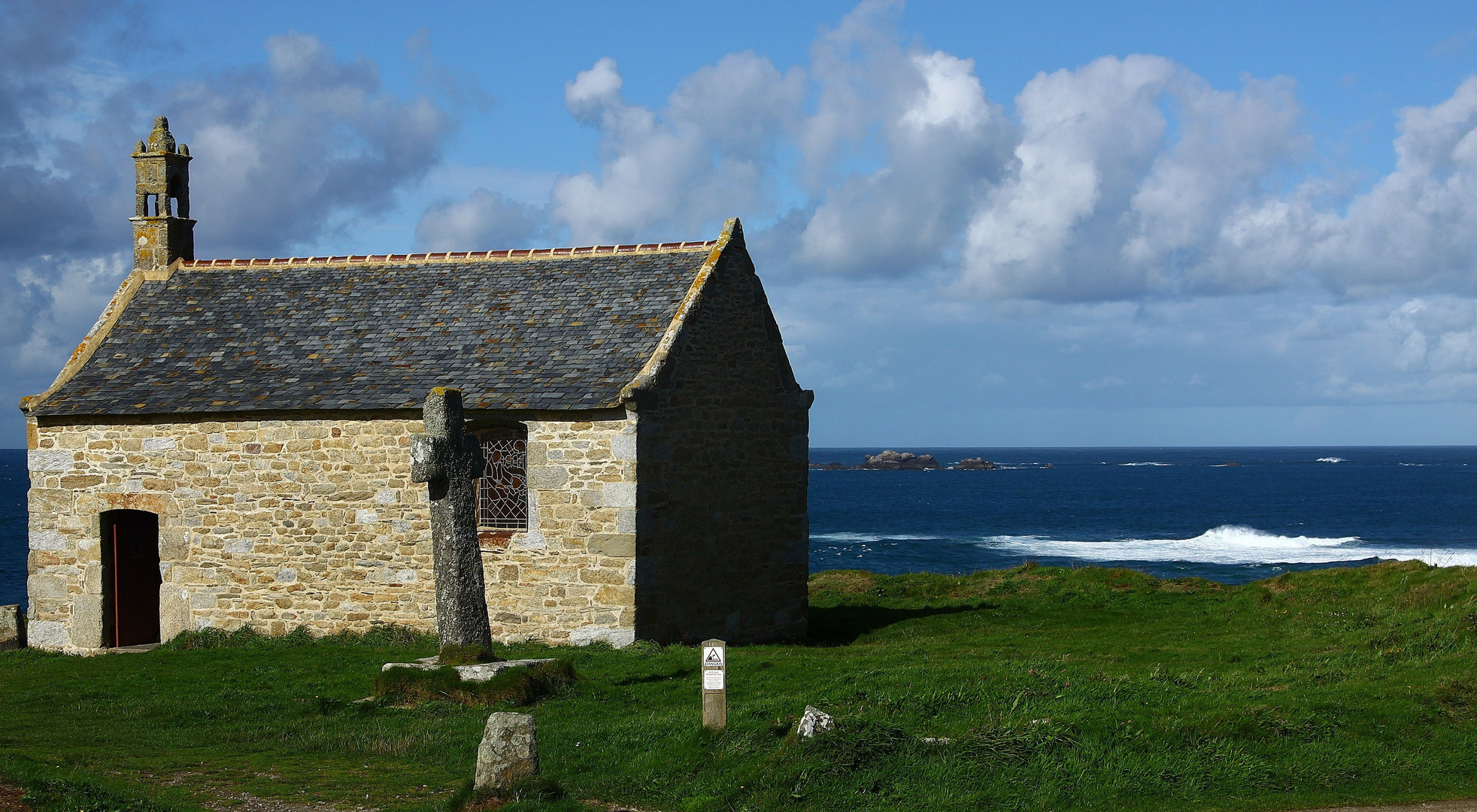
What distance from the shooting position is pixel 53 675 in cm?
1552

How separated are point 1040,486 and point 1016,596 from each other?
102m

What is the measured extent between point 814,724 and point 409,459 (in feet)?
31.0

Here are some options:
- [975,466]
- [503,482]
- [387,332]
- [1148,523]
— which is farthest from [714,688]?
[975,466]

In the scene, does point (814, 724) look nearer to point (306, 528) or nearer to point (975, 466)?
point (306, 528)

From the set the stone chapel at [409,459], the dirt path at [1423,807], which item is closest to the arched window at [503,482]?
the stone chapel at [409,459]

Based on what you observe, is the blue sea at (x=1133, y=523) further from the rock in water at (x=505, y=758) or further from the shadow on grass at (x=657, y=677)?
the rock in water at (x=505, y=758)

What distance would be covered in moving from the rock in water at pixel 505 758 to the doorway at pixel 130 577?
39.5ft

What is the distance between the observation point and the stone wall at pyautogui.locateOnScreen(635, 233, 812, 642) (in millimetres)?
16391

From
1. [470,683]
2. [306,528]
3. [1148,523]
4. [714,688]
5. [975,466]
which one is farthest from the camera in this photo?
[975,466]

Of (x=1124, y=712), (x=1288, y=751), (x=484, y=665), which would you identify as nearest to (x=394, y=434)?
(x=484, y=665)

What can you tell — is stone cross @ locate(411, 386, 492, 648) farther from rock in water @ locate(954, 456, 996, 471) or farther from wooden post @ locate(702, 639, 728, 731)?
rock in water @ locate(954, 456, 996, 471)

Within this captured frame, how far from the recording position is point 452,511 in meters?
12.5

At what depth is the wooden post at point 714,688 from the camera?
9883mm

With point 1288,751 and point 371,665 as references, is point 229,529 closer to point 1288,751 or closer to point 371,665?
point 371,665
